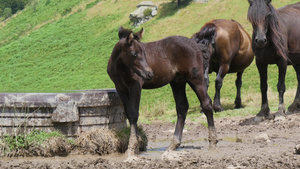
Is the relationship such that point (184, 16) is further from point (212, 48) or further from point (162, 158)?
point (162, 158)

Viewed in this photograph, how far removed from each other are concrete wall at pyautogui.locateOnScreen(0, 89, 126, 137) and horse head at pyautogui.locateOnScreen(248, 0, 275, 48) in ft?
12.3

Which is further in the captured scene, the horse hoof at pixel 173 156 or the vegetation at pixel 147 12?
the vegetation at pixel 147 12

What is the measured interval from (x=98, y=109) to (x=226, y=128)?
3754 mm

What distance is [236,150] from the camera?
24.2ft

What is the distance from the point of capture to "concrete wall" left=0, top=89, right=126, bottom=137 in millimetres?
7609

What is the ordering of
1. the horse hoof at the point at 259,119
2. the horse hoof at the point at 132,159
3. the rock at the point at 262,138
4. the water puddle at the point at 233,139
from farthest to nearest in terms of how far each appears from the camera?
the horse hoof at the point at 259,119, the water puddle at the point at 233,139, the rock at the point at 262,138, the horse hoof at the point at 132,159

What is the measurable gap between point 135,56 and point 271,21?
170 inches

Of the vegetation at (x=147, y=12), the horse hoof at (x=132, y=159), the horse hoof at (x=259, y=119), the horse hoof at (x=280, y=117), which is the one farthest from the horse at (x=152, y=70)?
the vegetation at (x=147, y=12)

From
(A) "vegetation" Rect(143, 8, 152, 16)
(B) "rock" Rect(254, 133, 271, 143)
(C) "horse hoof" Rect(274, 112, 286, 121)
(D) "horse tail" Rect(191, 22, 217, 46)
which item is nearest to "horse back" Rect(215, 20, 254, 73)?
(D) "horse tail" Rect(191, 22, 217, 46)

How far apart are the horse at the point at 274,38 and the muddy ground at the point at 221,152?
89 cm

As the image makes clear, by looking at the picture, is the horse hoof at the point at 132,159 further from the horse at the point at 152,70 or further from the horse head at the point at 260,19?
the horse head at the point at 260,19

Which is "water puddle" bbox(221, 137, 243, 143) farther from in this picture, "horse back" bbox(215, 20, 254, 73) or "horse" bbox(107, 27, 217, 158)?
"horse back" bbox(215, 20, 254, 73)

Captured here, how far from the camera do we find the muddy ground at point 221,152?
6.19 meters

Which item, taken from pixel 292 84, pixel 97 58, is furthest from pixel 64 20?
pixel 292 84
